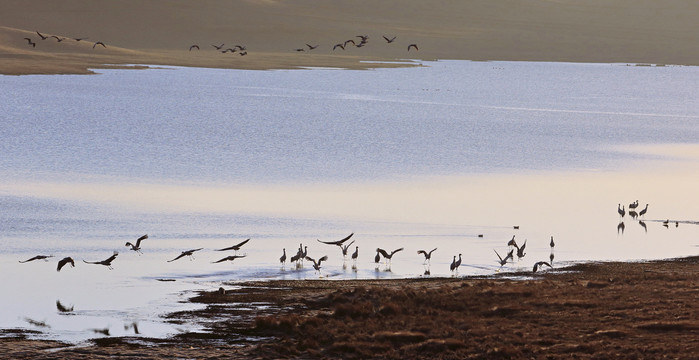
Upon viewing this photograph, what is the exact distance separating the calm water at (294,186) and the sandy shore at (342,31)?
4787cm

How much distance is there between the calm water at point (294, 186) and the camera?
23.5 m

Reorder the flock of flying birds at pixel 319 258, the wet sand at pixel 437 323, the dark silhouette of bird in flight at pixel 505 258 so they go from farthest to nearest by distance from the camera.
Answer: the dark silhouette of bird in flight at pixel 505 258
the flock of flying birds at pixel 319 258
the wet sand at pixel 437 323

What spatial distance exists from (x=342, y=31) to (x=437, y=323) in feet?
482

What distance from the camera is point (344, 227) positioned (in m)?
30.2

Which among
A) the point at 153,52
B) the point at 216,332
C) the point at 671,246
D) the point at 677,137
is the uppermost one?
the point at 153,52

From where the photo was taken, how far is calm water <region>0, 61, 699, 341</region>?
23469mm

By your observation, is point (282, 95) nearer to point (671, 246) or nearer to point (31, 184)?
point (31, 184)

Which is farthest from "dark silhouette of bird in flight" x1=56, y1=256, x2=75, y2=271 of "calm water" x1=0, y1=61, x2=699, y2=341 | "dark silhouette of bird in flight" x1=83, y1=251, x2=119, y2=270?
"dark silhouette of bird in flight" x1=83, y1=251, x2=119, y2=270

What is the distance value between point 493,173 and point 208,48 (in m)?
109

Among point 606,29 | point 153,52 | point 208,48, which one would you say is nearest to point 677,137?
point 153,52

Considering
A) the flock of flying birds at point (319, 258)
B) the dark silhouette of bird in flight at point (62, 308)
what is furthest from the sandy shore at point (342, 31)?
the dark silhouette of bird in flight at point (62, 308)

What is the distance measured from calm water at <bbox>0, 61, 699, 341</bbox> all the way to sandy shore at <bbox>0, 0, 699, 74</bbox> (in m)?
47.9

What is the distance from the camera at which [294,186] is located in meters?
38.8

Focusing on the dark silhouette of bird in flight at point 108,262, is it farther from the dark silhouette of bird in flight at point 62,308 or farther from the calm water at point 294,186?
the dark silhouette of bird in flight at point 62,308
